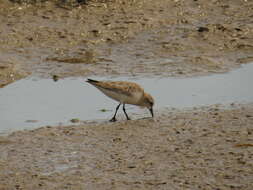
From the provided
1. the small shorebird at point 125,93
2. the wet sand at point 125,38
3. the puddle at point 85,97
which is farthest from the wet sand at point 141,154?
the wet sand at point 125,38

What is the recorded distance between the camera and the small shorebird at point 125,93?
995 centimetres

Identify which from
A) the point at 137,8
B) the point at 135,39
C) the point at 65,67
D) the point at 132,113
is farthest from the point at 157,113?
the point at 137,8

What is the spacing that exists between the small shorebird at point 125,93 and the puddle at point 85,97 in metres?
0.31

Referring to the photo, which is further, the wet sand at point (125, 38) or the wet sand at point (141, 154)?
the wet sand at point (125, 38)

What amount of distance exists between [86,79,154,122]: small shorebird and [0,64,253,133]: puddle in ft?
1.02

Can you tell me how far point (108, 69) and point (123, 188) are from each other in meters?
5.07

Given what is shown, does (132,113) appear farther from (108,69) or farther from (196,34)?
(196,34)

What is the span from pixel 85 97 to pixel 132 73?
1.29m

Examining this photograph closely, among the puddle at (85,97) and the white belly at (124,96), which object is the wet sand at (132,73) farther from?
the white belly at (124,96)

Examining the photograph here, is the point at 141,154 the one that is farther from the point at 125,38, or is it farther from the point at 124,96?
the point at 125,38

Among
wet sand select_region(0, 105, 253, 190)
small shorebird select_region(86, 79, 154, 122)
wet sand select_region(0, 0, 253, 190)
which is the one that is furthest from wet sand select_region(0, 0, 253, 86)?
wet sand select_region(0, 105, 253, 190)

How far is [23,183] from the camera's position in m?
7.30

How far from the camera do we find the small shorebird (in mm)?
9945

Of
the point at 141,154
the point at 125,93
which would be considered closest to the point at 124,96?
the point at 125,93
